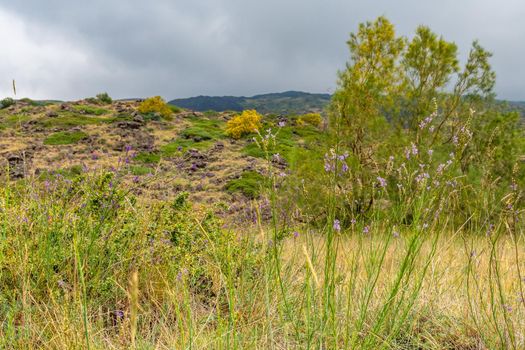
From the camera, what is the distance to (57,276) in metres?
2.72

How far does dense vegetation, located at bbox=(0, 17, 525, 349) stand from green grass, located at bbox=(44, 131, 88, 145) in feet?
0.94

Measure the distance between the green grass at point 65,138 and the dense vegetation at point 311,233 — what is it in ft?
0.94

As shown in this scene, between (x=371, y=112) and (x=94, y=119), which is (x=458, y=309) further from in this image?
(x=94, y=119)

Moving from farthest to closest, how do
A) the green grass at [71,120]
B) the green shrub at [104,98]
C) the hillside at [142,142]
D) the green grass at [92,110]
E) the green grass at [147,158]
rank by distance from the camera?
the green shrub at [104,98]
the green grass at [92,110]
the green grass at [71,120]
the green grass at [147,158]
the hillside at [142,142]

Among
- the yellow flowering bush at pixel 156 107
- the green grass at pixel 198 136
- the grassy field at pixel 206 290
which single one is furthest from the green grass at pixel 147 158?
the grassy field at pixel 206 290

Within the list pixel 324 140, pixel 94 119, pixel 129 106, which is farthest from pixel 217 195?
pixel 129 106

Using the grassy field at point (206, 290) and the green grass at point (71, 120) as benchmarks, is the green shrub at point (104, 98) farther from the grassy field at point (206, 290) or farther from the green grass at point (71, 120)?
the grassy field at point (206, 290)

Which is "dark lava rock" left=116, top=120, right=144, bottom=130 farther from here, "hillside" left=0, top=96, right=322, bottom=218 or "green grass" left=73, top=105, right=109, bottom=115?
"green grass" left=73, top=105, right=109, bottom=115

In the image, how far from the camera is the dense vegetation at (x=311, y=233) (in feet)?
6.29

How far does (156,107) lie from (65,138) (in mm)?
11753

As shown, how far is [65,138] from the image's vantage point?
30281 mm

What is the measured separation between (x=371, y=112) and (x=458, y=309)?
26.8 feet

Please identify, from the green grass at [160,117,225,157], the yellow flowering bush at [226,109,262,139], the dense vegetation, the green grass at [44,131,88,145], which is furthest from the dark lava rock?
the yellow flowering bush at [226,109,262,139]

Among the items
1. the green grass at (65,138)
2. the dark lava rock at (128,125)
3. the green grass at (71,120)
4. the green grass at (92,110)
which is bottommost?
the green grass at (65,138)
